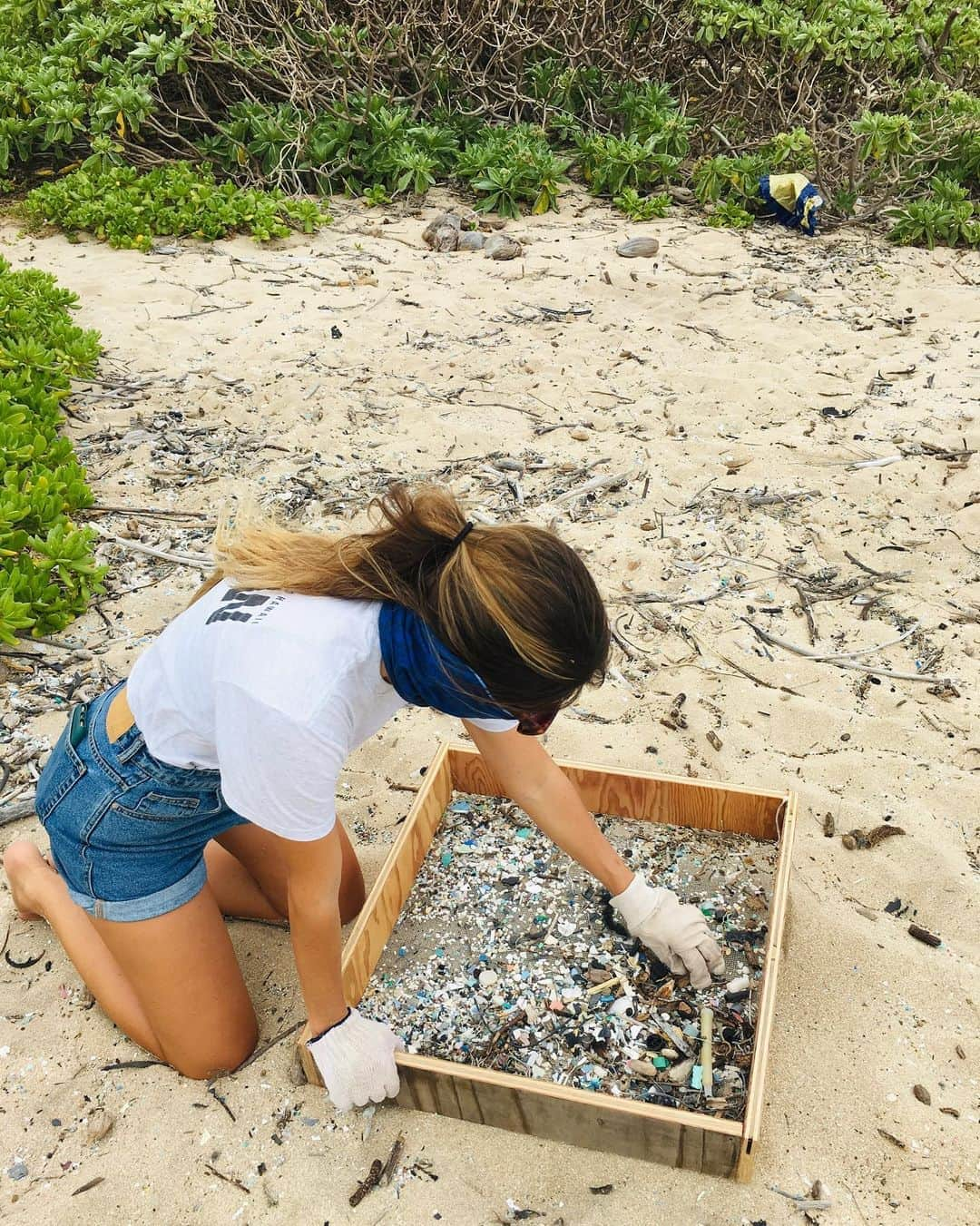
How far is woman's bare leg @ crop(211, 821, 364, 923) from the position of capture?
246 cm

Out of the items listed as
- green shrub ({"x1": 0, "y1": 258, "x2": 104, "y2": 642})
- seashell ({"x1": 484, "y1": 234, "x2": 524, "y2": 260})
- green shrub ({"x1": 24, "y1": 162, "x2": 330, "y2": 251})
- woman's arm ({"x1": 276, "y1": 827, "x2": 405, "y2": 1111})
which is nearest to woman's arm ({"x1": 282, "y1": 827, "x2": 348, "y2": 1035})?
woman's arm ({"x1": 276, "y1": 827, "x2": 405, "y2": 1111})

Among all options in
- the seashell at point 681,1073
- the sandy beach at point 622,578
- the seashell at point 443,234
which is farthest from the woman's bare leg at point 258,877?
the seashell at point 443,234

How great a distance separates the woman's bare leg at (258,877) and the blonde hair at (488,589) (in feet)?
3.03

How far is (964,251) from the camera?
245 inches

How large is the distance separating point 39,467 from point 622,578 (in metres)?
2.25

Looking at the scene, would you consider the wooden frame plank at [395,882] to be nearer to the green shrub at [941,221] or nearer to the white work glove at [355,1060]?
the white work glove at [355,1060]

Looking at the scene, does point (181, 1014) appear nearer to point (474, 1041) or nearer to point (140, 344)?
point (474, 1041)

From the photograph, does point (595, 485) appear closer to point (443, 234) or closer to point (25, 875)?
point (25, 875)

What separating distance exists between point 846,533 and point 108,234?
4.93 metres

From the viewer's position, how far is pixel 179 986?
210 cm

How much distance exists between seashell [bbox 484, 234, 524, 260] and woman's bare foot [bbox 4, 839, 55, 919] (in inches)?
187

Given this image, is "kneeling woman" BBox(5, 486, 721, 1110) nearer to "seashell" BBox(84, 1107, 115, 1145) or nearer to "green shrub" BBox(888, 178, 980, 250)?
"seashell" BBox(84, 1107, 115, 1145)

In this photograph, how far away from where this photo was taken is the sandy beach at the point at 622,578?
198 cm

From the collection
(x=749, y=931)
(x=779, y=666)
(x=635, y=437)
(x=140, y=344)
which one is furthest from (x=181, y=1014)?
(x=140, y=344)
